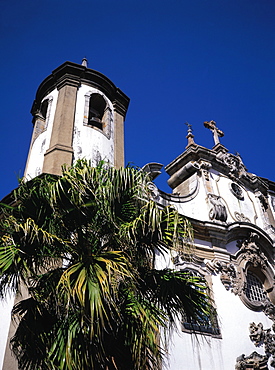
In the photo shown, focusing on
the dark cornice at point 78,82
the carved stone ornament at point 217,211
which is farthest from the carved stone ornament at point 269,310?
the dark cornice at point 78,82

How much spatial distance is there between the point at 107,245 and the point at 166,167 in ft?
38.6

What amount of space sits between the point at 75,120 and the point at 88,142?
1.18 metres

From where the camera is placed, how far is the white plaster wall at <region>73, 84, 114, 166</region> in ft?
47.4

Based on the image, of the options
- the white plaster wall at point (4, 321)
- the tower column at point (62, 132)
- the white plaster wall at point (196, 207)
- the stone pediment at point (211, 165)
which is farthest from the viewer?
the stone pediment at point (211, 165)

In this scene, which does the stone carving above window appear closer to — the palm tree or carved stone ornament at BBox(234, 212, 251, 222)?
carved stone ornament at BBox(234, 212, 251, 222)

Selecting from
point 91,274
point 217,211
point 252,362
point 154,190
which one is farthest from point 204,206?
point 91,274

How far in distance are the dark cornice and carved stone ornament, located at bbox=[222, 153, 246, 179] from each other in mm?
5607

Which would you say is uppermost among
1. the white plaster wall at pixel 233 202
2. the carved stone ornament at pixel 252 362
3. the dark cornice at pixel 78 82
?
the dark cornice at pixel 78 82

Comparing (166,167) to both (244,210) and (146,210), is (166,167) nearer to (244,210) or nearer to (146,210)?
(244,210)

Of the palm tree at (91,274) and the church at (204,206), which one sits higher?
the church at (204,206)

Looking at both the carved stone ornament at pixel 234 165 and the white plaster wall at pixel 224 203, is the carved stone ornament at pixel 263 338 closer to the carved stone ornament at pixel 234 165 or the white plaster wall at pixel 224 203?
the white plaster wall at pixel 224 203

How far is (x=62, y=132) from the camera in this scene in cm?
1439

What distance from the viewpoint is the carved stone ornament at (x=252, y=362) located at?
12.2 meters

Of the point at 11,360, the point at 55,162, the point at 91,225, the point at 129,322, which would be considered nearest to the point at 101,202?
the point at 91,225
